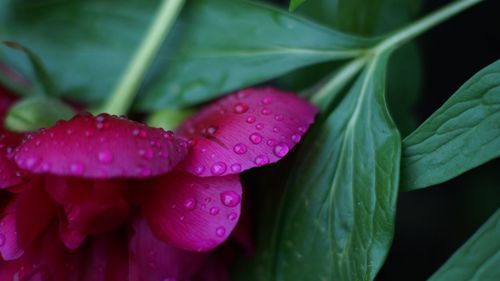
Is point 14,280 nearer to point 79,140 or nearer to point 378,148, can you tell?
point 79,140

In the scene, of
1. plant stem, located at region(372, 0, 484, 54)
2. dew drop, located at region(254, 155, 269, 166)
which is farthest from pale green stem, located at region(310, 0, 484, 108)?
dew drop, located at region(254, 155, 269, 166)

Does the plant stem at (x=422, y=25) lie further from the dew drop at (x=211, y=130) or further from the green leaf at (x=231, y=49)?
the dew drop at (x=211, y=130)

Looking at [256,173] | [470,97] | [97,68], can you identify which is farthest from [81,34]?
[470,97]

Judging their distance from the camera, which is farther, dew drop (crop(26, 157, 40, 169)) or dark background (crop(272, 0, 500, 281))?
dark background (crop(272, 0, 500, 281))

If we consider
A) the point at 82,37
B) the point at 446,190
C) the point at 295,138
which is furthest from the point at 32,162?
the point at 446,190

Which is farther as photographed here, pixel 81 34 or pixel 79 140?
pixel 81 34

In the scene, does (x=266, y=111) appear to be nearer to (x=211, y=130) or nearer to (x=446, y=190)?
(x=211, y=130)

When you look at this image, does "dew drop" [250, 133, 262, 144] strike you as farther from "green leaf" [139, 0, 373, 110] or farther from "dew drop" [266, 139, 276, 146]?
"green leaf" [139, 0, 373, 110]
